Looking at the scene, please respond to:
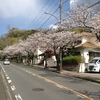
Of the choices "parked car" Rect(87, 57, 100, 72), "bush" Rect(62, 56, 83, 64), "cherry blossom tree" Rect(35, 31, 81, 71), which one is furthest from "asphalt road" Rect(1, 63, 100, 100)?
"cherry blossom tree" Rect(35, 31, 81, 71)

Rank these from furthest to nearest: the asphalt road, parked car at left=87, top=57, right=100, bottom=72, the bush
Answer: the bush → parked car at left=87, top=57, right=100, bottom=72 → the asphalt road

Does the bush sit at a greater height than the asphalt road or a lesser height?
greater

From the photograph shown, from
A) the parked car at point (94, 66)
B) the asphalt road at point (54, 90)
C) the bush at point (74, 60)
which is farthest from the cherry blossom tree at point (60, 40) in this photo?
the asphalt road at point (54, 90)

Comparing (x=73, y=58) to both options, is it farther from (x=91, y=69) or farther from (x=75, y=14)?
(x=75, y=14)

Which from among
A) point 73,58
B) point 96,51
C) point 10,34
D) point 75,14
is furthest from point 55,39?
point 10,34

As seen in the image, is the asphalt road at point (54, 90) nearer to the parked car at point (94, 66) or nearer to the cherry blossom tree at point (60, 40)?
the parked car at point (94, 66)

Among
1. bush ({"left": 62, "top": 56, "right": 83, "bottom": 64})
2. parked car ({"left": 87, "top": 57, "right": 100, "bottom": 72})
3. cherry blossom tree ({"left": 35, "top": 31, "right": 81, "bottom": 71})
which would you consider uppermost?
cherry blossom tree ({"left": 35, "top": 31, "right": 81, "bottom": 71})

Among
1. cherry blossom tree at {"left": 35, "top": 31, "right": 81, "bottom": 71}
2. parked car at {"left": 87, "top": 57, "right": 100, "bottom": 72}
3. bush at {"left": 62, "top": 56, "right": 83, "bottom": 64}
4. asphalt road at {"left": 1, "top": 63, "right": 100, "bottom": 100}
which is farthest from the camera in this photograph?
cherry blossom tree at {"left": 35, "top": 31, "right": 81, "bottom": 71}

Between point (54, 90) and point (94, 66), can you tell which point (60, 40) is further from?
point (54, 90)

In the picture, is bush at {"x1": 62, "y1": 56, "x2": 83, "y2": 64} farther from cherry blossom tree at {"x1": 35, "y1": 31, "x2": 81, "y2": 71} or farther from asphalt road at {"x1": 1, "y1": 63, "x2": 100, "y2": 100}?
asphalt road at {"x1": 1, "y1": 63, "x2": 100, "y2": 100}

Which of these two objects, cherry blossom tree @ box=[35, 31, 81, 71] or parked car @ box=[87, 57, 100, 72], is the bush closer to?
cherry blossom tree @ box=[35, 31, 81, 71]

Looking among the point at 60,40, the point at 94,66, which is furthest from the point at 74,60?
the point at 94,66

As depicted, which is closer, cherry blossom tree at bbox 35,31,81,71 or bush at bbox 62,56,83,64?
bush at bbox 62,56,83,64

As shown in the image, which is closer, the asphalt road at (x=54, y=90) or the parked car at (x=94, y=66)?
the asphalt road at (x=54, y=90)
